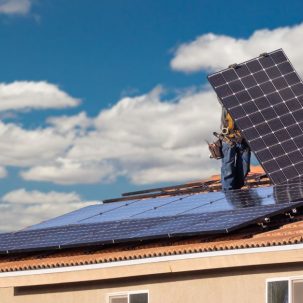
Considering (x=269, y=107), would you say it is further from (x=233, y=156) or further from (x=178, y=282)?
(x=178, y=282)

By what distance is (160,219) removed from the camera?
22453 mm

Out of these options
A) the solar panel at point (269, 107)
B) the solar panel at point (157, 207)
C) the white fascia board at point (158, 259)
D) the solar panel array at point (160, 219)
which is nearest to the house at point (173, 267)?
the white fascia board at point (158, 259)

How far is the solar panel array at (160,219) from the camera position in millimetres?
20172

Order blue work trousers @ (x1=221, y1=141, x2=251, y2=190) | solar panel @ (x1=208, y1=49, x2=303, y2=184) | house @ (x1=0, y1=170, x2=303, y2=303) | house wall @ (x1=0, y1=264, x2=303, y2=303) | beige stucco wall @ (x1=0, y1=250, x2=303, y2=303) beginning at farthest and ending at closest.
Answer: blue work trousers @ (x1=221, y1=141, x2=251, y2=190) < solar panel @ (x1=208, y1=49, x2=303, y2=184) < house wall @ (x1=0, y1=264, x2=303, y2=303) < beige stucco wall @ (x1=0, y1=250, x2=303, y2=303) < house @ (x1=0, y1=170, x2=303, y2=303)

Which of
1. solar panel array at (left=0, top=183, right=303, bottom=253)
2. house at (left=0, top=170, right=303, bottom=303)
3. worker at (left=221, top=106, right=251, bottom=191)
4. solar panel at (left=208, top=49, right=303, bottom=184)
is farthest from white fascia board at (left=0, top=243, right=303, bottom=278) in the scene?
worker at (left=221, top=106, right=251, bottom=191)

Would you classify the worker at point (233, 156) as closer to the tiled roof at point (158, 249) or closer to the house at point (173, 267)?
the house at point (173, 267)

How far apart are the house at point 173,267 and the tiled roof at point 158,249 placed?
2cm

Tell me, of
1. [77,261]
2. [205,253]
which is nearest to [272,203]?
[205,253]

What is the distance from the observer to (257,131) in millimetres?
27391

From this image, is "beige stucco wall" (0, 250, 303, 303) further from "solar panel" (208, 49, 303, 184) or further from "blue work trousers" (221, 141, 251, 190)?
"blue work trousers" (221, 141, 251, 190)

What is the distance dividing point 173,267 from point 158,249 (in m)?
0.85

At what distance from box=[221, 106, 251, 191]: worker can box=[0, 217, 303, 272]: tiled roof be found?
6570 mm

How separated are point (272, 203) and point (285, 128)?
267 inches

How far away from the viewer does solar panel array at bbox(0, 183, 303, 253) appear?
20.2 m
